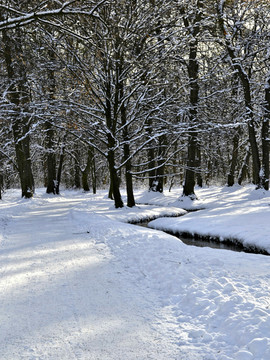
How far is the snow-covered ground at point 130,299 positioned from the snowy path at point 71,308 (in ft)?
0.05

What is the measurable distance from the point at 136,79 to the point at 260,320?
12512mm

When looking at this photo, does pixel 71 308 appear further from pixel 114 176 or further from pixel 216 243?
pixel 114 176

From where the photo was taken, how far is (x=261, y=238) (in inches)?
324

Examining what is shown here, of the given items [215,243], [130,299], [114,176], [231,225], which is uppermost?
[114,176]

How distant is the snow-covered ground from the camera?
10.8ft

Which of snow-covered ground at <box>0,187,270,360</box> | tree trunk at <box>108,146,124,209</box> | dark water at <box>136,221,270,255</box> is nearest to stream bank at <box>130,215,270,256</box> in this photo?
dark water at <box>136,221,270,255</box>

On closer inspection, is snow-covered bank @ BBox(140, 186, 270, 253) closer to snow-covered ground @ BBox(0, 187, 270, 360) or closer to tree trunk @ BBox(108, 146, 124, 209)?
snow-covered ground @ BBox(0, 187, 270, 360)

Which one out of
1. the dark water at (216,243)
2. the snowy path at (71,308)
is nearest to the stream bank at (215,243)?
the dark water at (216,243)

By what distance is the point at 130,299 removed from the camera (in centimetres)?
454

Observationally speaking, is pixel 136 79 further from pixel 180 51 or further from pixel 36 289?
pixel 36 289

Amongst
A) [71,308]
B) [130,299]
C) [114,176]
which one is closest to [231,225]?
[130,299]

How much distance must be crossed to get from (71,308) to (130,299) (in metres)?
0.93

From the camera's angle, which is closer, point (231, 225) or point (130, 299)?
point (130, 299)

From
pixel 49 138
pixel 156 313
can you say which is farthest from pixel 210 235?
pixel 49 138
